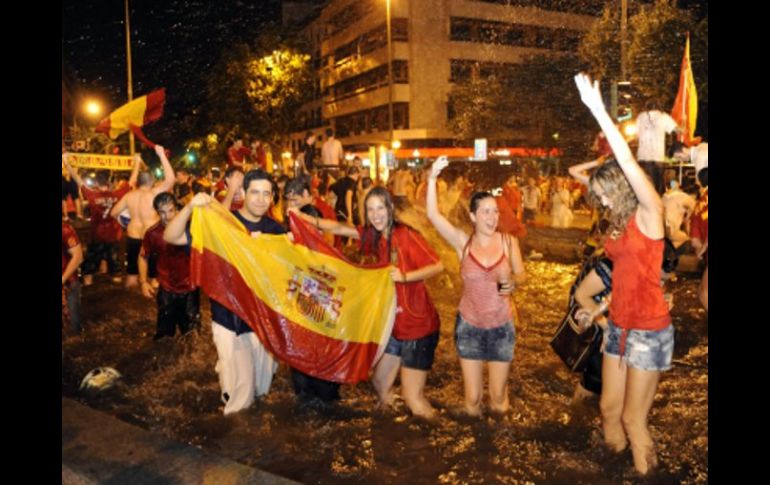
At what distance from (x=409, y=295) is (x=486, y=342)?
2.32 feet

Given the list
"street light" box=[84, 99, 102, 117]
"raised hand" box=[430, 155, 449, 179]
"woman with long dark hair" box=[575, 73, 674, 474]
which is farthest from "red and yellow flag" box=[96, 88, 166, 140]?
"street light" box=[84, 99, 102, 117]

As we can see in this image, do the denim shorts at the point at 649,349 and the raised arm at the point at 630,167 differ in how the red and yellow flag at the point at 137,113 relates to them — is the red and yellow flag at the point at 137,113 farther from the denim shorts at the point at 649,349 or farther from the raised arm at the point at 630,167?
the denim shorts at the point at 649,349

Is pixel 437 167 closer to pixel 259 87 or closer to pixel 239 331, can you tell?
pixel 239 331

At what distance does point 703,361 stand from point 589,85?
4.35 metres

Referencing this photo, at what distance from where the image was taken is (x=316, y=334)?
17.7ft

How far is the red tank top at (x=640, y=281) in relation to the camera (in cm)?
375

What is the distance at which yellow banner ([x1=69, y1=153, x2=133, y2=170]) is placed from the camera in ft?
36.6

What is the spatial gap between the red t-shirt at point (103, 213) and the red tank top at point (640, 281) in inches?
383

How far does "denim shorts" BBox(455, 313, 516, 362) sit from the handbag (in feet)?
1.43

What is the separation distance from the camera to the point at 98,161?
11.5 meters

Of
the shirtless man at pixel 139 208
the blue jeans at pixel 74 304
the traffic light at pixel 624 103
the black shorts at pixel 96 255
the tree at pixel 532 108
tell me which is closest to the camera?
the blue jeans at pixel 74 304

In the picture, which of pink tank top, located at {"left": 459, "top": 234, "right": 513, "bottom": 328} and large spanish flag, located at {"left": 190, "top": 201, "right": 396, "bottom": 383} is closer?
pink tank top, located at {"left": 459, "top": 234, "right": 513, "bottom": 328}

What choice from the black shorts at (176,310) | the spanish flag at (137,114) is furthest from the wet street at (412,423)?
the spanish flag at (137,114)

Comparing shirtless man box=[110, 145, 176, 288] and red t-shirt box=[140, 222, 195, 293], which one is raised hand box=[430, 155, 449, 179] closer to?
red t-shirt box=[140, 222, 195, 293]
